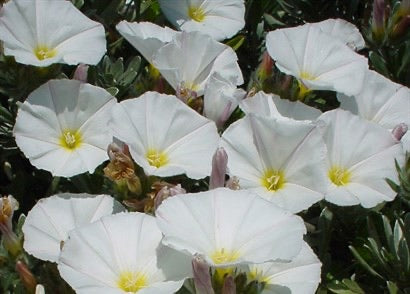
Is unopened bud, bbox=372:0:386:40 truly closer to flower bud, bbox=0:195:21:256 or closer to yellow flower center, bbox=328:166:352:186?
yellow flower center, bbox=328:166:352:186

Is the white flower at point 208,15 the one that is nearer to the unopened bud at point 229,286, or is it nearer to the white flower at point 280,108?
the white flower at point 280,108

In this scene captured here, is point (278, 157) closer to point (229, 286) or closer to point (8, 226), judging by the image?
point (229, 286)

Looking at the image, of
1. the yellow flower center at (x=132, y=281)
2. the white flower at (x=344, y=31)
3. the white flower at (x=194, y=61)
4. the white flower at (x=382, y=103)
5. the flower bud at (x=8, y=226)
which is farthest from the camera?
the white flower at (x=344, y=31)

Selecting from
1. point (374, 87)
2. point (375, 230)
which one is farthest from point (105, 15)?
point (375, 230)

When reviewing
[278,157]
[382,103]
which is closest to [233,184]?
[278,157]

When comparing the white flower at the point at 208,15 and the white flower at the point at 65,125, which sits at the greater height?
the white flower at the point at 208,15

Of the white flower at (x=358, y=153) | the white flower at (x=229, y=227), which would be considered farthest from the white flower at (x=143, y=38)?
the white flower at (x=229, y=227)
